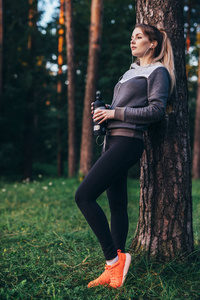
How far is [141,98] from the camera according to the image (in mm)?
2588

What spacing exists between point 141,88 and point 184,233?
148 cm

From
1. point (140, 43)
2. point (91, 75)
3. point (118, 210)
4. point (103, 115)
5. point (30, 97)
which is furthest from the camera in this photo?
point (30, 97)

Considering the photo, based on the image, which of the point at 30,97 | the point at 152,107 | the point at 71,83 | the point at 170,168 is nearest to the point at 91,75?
the point at 71,83

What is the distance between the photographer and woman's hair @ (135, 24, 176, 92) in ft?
8.80

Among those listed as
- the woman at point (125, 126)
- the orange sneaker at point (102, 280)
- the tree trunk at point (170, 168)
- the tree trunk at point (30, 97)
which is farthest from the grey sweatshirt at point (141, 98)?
the tree trunk at point (30, 97)

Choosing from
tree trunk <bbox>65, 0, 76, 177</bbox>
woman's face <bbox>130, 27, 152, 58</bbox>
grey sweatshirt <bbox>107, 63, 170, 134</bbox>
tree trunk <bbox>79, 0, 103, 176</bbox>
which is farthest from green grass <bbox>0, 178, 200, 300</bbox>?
tree trunk <bbox>65, 0, 76, 177</bbox>

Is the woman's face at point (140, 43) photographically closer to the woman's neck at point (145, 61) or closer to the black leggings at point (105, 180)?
the woman's neck at point (145, 61)

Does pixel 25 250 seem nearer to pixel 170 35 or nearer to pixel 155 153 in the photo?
pixel 155 153

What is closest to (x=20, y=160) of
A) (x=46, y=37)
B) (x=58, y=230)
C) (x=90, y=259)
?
(x=46, y=37)

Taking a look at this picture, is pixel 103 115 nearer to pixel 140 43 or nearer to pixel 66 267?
pixel 140 43

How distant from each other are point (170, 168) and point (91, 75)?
686 cm

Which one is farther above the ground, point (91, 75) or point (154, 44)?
point (91, 75)

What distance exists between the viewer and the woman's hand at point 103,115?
2523 millimetres

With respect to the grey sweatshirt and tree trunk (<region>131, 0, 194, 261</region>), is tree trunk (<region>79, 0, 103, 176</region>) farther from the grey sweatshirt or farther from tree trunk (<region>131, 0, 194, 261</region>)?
the grey sweatshirt
